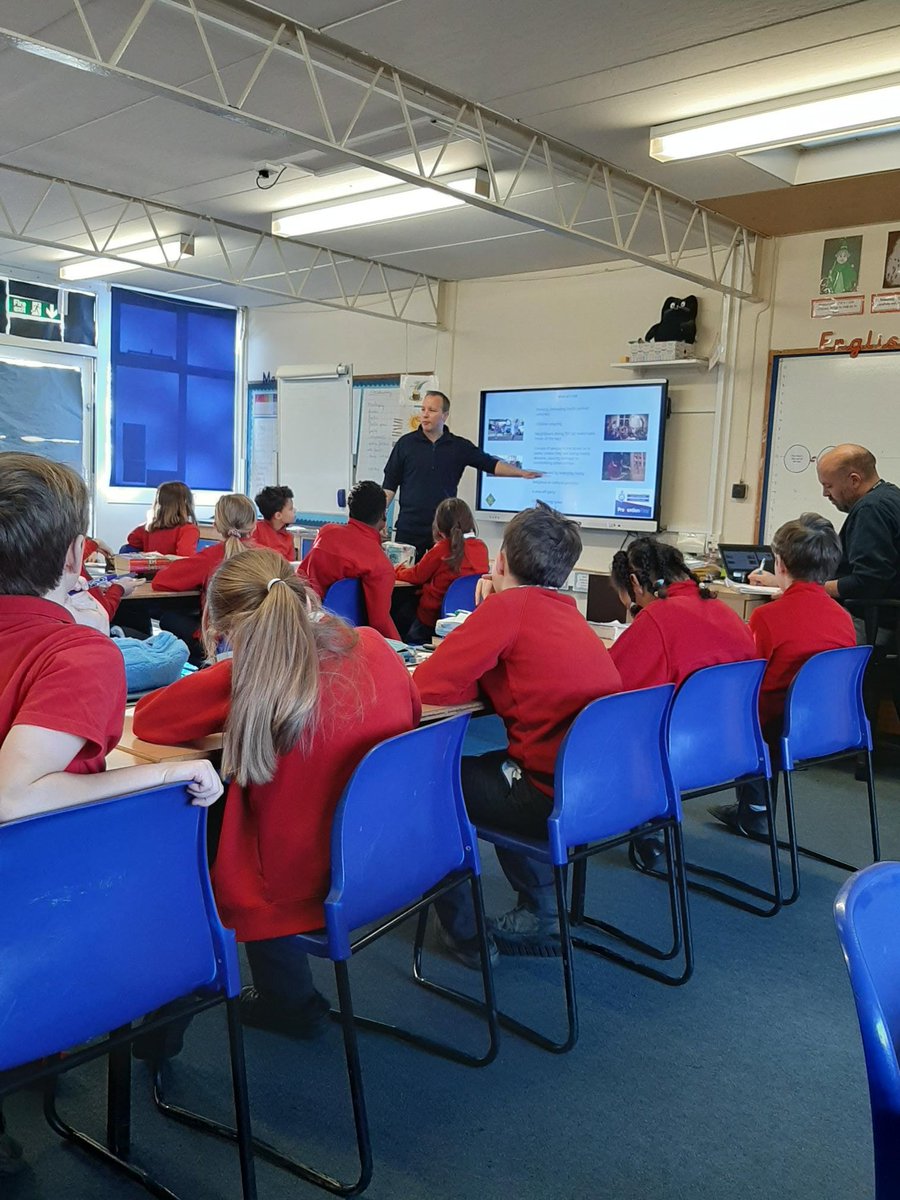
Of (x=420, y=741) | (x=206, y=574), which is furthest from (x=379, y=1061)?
(x=206, y=574)

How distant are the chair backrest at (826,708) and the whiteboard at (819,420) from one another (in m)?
3.35

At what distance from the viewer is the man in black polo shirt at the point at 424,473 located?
20.6 feet

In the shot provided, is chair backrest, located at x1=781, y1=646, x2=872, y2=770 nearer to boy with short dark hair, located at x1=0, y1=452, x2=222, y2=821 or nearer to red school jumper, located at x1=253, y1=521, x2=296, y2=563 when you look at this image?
boy with short dark hair, located at x1=0, y1=452, x2=222, y2=821

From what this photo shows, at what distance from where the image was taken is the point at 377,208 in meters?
6.27

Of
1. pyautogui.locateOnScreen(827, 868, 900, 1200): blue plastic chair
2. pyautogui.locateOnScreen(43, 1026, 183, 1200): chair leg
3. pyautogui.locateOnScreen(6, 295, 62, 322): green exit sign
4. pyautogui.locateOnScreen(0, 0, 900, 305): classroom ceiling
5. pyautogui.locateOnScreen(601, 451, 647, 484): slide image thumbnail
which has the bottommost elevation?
pyautogui.locateOnScreen(43, 1026, 183, 1200): chair leg

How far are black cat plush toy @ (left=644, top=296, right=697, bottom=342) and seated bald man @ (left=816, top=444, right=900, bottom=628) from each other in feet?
8.16

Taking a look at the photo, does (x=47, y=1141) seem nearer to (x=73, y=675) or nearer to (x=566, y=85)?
(x=73, y=675)

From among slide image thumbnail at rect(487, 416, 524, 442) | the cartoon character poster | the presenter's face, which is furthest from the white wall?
the presenter's face

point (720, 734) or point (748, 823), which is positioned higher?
point (720, 734)

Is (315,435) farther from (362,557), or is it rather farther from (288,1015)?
(288,1015)

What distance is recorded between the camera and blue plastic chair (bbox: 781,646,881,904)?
3.01m

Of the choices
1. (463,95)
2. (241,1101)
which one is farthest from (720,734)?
(463,95)

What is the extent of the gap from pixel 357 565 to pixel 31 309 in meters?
6.95

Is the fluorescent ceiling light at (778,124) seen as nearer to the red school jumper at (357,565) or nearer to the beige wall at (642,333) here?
the beige wall at (642,333)
